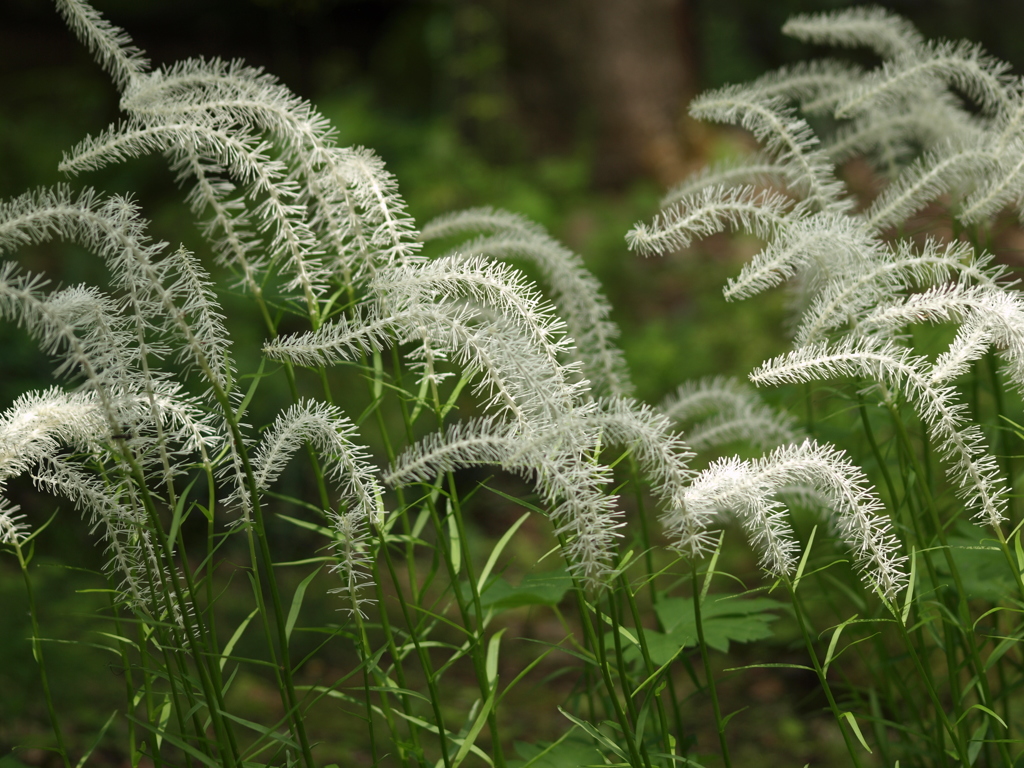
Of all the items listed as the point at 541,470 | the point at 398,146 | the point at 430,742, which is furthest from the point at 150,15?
the point at 541,470

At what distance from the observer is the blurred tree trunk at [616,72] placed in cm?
674

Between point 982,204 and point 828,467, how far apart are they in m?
0.80

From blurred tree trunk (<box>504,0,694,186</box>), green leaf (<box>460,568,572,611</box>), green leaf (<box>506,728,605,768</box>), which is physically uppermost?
blurred tree trunk (<box>504,0,694,186</box>)

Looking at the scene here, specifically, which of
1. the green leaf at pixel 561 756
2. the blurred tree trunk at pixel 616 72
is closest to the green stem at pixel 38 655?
the green leaf at pixel 561 756

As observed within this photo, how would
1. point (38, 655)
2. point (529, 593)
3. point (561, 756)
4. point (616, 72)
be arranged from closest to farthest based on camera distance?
point (38, 655) < point (561, 756) < point (529, 593) < point (616, 72)

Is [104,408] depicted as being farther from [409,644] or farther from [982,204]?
[982,204]

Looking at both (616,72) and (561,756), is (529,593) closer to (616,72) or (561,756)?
(561,756)

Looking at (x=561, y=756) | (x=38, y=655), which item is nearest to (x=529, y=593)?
(x=561, y=756)

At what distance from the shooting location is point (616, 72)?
6.88 metres

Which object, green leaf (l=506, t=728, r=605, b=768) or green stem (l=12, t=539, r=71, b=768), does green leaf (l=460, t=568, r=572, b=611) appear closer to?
green leaf (l=506, t=728, r=605, b=768)

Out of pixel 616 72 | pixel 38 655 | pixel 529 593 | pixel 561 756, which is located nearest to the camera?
pixel 38 655

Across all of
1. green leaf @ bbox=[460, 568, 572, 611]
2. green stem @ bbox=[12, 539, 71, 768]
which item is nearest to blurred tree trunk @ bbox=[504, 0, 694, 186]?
green leaf @ bbox=[460, 568, 572, 611]

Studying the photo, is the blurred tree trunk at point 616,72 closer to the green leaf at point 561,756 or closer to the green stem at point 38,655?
the green leaf at point 561,756

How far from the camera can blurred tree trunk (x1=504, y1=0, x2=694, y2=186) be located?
6.74 metres
